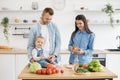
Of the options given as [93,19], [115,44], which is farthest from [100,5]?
[115,44]

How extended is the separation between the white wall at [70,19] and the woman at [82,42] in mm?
1902

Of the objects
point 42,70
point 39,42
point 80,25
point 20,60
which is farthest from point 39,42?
point 20,60

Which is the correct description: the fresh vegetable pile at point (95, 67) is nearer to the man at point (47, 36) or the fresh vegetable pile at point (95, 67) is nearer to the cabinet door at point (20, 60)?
the man at point (47, 36)

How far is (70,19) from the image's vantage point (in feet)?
19.1

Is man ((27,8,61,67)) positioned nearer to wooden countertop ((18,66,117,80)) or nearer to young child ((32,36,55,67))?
young child ((32,36,55,67))

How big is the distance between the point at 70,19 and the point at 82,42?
204cm

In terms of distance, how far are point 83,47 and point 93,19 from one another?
208 centimetres

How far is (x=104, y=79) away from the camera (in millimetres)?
3078

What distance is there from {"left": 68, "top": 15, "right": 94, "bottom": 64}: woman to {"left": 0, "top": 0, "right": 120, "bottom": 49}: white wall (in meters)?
1.90

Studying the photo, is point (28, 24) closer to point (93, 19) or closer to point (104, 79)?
point (93, 19)

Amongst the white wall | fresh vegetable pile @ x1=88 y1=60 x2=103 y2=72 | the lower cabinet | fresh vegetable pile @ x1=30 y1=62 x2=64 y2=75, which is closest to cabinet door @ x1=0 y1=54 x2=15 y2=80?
the lower cabinet

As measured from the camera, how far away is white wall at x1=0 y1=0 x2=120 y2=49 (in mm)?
5754

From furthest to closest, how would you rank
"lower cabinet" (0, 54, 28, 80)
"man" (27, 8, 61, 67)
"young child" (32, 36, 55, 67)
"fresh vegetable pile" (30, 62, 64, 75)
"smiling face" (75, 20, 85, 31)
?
"lower cabinet" (0, 54, 28, 80), "smiling face" (75, 20, 85, 31), "man" (27, 8, 61, 67), "young child" (32, 36, 55, 67), "fresh vegetable pile" (30, 62, 64, 75)

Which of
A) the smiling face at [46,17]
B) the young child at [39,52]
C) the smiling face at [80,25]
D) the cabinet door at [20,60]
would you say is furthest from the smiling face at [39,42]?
the cabinet door at [20,60]
